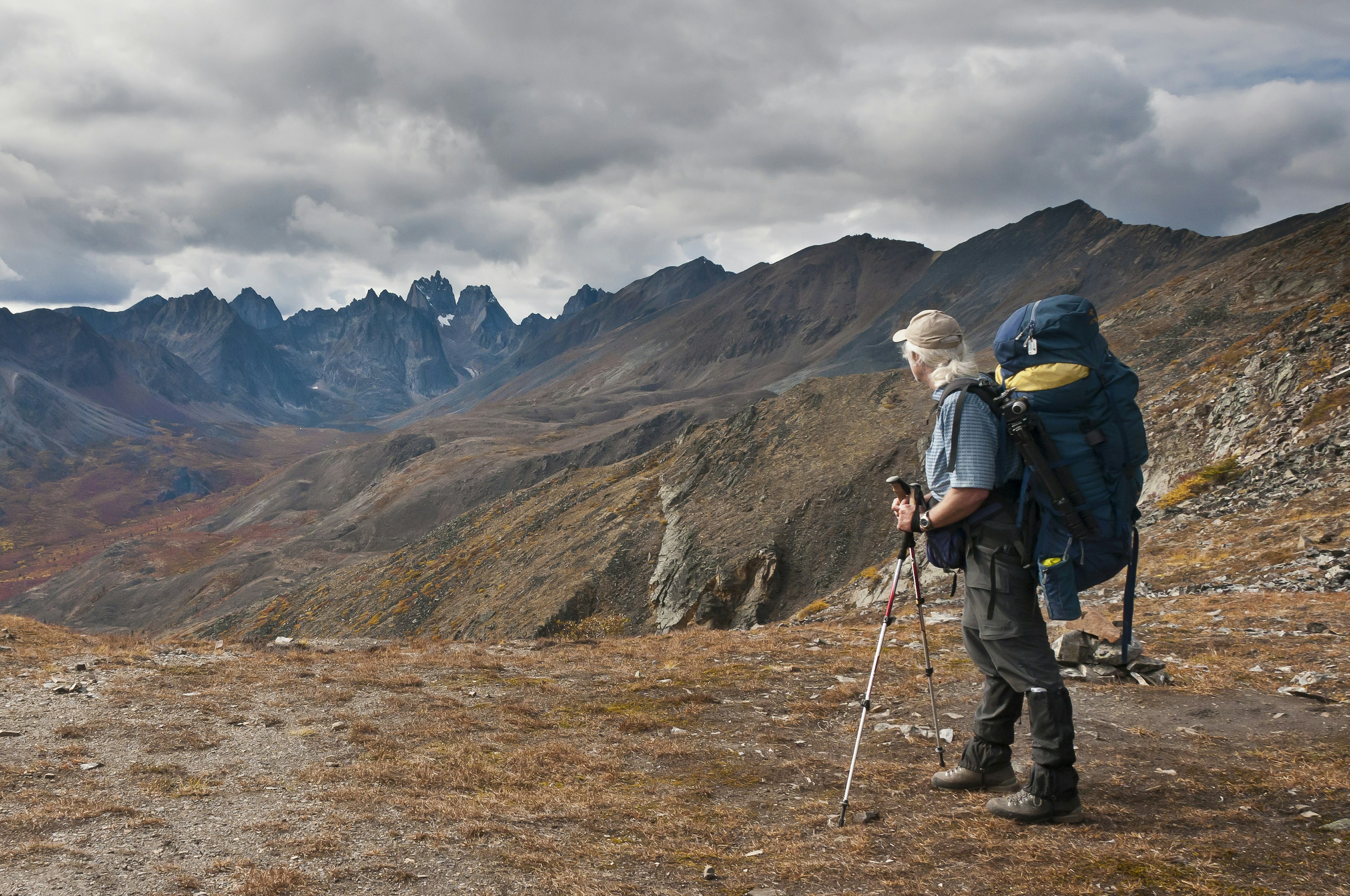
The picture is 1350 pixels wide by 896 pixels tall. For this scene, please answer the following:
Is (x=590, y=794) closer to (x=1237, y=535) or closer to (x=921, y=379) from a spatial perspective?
(x=921, y=379)

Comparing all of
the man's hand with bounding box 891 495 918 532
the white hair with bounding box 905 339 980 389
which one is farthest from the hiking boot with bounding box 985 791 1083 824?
the white hair with bounding box 905 339 980 389

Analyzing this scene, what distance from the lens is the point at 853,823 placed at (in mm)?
6145

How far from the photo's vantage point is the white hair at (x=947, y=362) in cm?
620

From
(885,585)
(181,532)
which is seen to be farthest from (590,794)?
(181,532)

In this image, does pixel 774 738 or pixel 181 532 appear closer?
pixel 774 738

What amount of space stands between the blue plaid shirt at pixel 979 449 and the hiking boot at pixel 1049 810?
2.38m

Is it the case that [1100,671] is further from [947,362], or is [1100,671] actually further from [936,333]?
[936,333]

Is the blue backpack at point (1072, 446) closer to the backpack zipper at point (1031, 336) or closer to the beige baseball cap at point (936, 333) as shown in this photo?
the backpack zipper at point (1031, 336)

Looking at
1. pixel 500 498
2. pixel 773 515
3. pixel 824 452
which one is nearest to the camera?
pixel 773 515

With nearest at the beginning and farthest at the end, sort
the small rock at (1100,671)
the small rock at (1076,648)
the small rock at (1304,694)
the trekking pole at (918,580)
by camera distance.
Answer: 1. the trekking pole at (918,580)
2. the small rock at (1304,694)
3. the small rock at (1100,671)
4. the small rock at (1076,648)

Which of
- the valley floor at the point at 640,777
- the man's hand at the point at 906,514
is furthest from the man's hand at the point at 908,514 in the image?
the valley floor at the point at 640,777

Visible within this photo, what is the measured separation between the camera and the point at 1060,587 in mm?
5637

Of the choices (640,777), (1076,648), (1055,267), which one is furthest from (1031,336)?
(1055,267)

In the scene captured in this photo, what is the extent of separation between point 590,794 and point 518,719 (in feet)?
10.9
